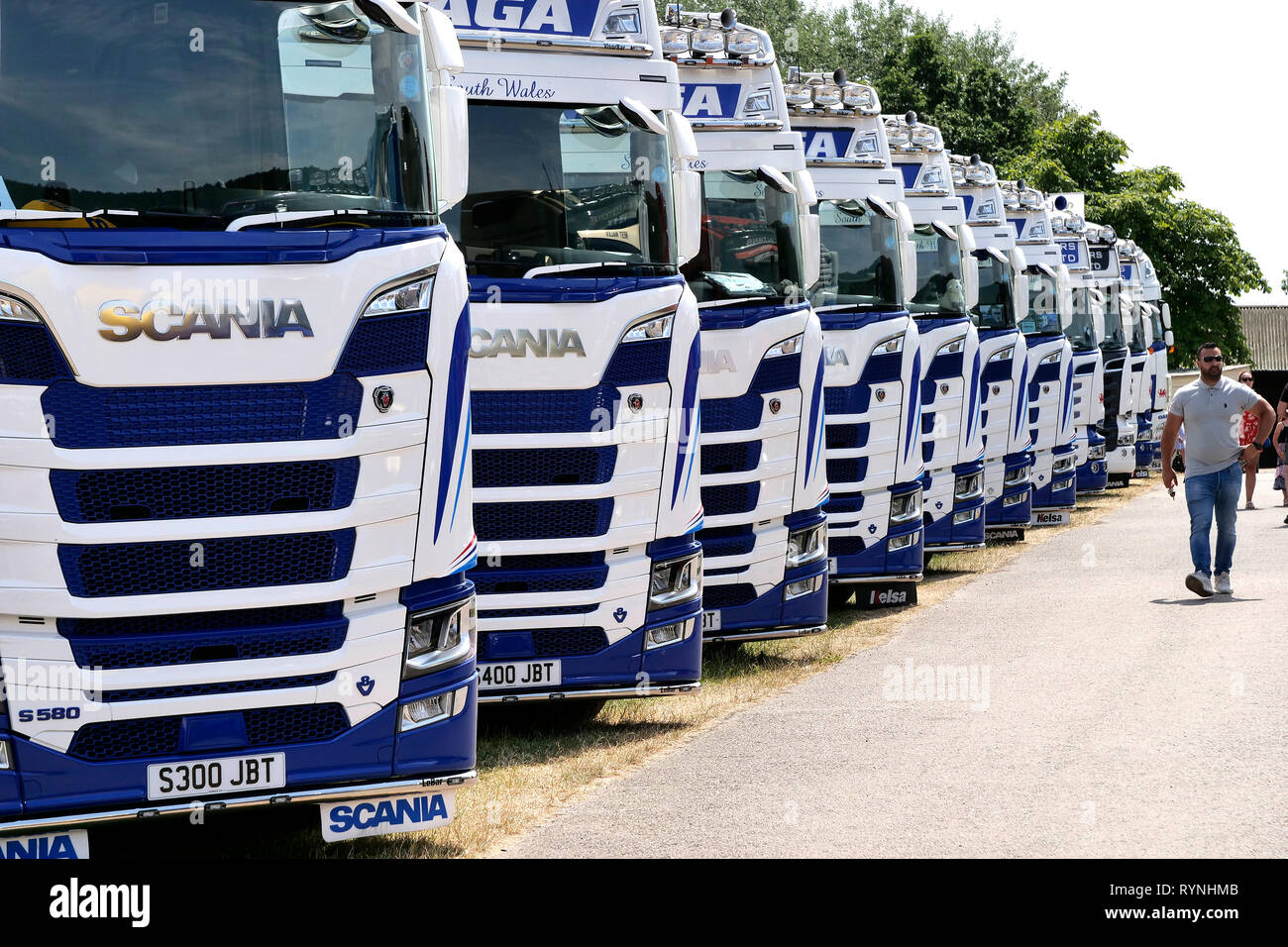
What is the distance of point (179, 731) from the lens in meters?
6.05

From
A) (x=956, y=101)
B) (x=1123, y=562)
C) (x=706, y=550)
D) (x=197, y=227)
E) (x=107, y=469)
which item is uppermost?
(x=956, y=101)

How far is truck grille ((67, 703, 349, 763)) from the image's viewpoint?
5945 millimetres

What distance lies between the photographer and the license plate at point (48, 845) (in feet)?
19.3

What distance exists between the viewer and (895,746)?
28.9ft

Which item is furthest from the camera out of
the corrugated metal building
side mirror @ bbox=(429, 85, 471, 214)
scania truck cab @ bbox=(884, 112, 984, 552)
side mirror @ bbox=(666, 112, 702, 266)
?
the corrugated metal building

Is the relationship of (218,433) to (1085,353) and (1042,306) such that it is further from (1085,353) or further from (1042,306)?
(1085,353)

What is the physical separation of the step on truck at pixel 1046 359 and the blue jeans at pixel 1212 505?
733cm

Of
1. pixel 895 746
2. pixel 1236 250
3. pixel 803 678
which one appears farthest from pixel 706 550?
pixel 1236 250

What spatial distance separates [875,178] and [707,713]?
266 inches

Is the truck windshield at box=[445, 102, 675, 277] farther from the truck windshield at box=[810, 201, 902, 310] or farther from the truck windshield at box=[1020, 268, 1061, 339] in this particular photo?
the truck windshield at box=[1020, 268, 1061, 339]

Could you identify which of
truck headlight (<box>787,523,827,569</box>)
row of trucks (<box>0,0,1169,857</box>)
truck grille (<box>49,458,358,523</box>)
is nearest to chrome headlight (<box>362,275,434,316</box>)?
row of trucks (<box>0,0,1169,857</box>)

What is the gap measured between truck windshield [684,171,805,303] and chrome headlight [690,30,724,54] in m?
1.05

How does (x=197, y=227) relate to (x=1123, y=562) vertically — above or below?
above
